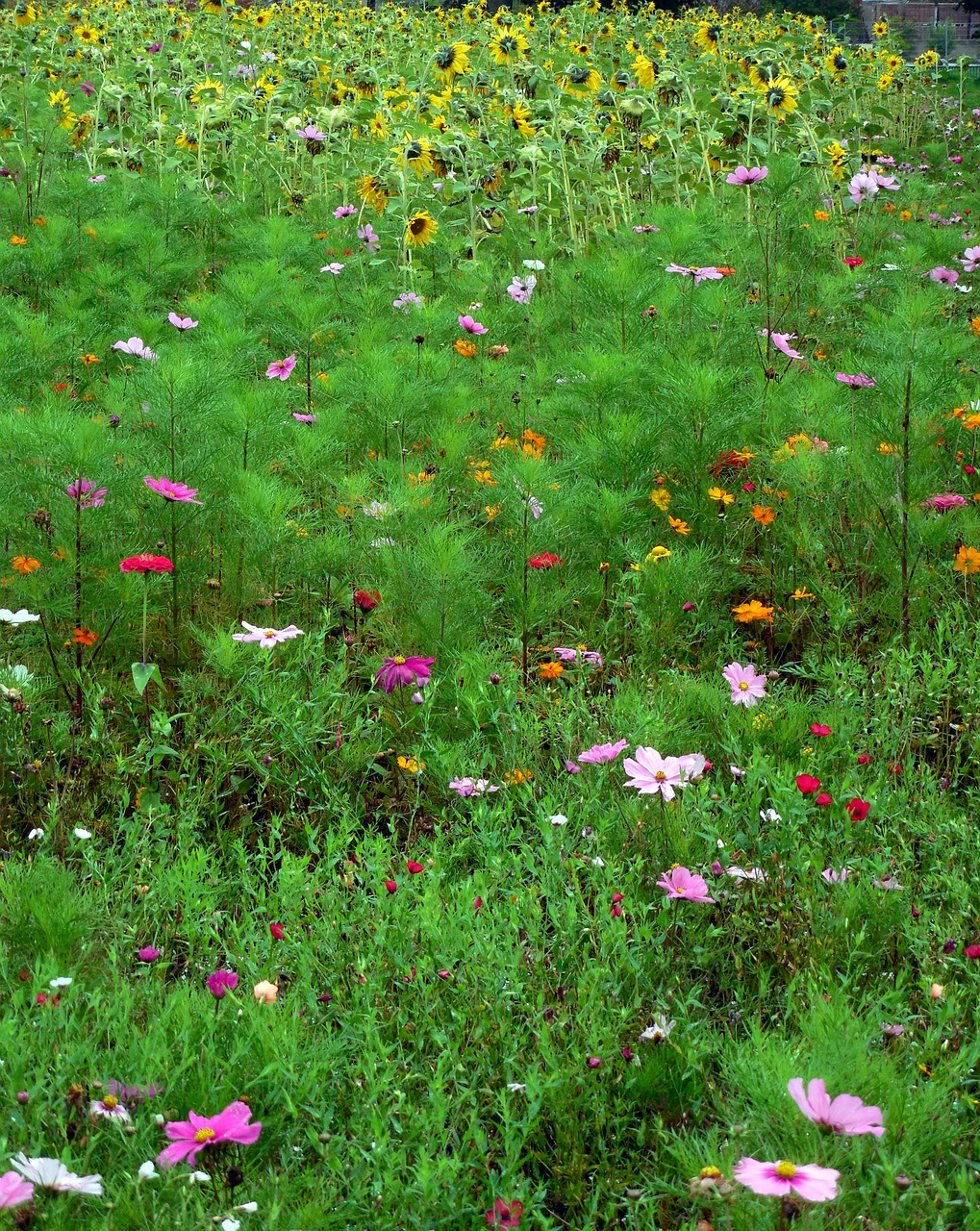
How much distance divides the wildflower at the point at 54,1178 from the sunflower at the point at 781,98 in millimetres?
5893

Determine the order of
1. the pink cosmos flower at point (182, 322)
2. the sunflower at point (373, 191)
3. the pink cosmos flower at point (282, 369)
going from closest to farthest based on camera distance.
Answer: the pink cosmos flower at point (282, 369)
the pink cosmos flower at point (182, 322)
the sunflower at point (373, 191)

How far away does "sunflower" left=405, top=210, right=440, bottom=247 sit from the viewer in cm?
493

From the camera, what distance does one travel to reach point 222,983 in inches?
62.5

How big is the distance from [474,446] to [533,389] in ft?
1.63

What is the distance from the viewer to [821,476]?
9.41 feet

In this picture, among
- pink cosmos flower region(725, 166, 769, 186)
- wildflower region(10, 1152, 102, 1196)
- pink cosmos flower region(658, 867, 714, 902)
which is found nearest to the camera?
wildflower region(10, 1152, 102, 1196)

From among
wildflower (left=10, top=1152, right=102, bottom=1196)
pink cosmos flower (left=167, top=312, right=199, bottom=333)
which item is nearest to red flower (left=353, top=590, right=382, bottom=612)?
wildflower (left=10, top=1152, right=102, bottom=1196)

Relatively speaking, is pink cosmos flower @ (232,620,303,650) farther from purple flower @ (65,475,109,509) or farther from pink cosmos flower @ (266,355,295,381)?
pink cosmos flower @ (266,355,295,381)

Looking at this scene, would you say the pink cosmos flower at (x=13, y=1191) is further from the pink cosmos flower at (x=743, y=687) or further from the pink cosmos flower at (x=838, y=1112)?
the pink cosmos flower at (x=743, y=687)

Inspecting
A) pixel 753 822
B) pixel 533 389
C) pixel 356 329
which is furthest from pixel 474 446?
pixel 753 822

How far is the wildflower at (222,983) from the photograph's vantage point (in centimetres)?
153

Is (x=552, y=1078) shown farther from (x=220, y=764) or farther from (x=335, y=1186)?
(x=220, y=764)

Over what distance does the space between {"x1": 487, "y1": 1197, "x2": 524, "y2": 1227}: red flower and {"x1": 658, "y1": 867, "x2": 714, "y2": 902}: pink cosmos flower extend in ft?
1.79

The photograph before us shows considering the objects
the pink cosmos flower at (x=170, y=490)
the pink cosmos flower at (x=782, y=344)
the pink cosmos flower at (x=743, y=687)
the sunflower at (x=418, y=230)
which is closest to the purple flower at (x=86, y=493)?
the pink cosmos flower at (x=170, y=490)
